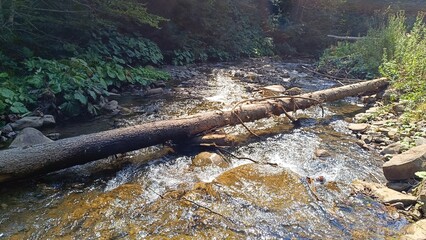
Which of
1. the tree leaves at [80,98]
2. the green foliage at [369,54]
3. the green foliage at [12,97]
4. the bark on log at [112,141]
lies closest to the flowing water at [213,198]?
the bark on log at [112,141]

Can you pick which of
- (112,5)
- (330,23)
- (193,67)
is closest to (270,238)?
(112,5)

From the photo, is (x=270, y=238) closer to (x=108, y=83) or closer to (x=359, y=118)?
(x=359, y=118)

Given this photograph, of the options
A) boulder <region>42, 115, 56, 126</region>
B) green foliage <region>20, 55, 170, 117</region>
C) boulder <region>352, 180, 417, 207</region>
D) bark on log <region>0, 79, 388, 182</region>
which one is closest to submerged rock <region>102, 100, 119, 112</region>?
green foliage <region>20, 55, 170, 117</region>

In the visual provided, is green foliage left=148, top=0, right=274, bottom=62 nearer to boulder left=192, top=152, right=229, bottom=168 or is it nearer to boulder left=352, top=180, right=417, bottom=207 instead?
boulder left=192, top=152, right=229, bottom=168

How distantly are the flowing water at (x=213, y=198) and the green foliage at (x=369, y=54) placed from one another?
5872mm

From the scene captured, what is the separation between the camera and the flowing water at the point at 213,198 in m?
3.01

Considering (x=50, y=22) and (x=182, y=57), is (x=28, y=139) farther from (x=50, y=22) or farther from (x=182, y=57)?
(x=182, y=57)

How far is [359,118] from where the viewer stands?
21.7ft

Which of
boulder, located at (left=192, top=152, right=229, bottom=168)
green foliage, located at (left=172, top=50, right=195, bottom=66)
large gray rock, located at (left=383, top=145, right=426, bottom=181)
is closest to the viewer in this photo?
large gray rock, located at (left=383, top=145, right=426, bottom=181)

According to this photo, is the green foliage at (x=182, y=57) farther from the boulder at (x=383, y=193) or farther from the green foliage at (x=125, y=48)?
the boulder at (x=383, y=193)

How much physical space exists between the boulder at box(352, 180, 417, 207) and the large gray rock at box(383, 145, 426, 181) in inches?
8.8

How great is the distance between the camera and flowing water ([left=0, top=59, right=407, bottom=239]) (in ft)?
9.87

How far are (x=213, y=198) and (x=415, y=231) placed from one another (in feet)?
6.35

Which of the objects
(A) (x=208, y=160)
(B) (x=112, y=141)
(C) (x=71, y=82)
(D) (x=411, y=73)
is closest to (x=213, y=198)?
(A) (x=208, y=160)
